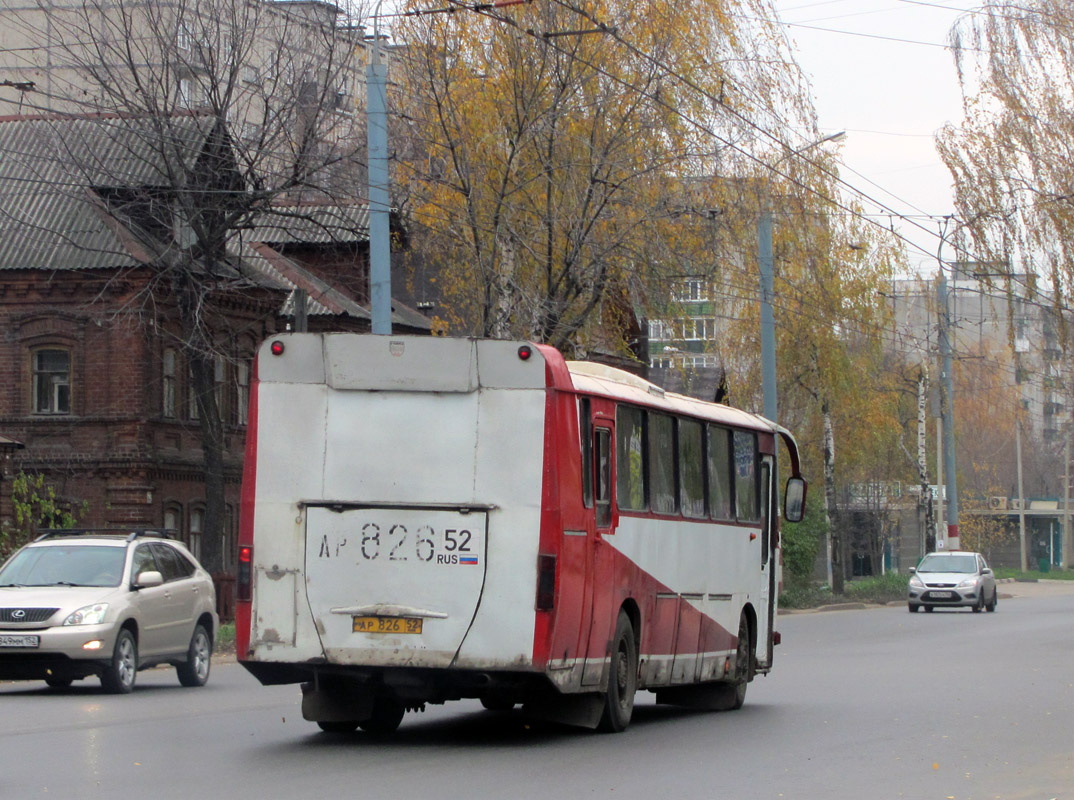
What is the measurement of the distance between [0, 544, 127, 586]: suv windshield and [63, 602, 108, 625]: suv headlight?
731mm

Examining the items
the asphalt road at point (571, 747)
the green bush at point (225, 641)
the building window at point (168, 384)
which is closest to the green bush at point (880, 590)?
the building window at point (168, 384)

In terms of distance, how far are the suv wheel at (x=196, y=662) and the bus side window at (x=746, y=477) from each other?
681 centimetres

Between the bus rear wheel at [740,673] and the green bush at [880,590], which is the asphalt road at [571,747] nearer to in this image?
the bus rear wheel at [740,673]

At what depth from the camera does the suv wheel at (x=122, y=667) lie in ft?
58.9

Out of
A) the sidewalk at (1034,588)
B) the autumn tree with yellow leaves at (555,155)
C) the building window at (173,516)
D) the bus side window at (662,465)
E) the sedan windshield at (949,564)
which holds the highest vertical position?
the autumn tree with yellow leaves at (555,155)

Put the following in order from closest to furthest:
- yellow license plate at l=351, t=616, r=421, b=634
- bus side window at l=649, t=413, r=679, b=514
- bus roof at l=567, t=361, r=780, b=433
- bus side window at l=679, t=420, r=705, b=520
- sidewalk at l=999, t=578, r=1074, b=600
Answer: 1. yellow license plate at l=351, t=616, r=421, b=634
2. bus roof at l=567, t=361, r=780, b=433
3. bus side window at l=649, t=413, r=679, b=514
4. bus side window at l=679, t=420, r=705, b=520
5. sidewalk at l=999, t=578, r=1074, b=600

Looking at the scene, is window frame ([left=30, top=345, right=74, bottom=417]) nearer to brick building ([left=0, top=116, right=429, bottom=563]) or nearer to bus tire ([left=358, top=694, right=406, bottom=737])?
brick building ([left=0, top=116, right=429, bottom=563])

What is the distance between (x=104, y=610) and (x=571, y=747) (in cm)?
708

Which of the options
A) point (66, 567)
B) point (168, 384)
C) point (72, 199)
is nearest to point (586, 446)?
point (66, 567)

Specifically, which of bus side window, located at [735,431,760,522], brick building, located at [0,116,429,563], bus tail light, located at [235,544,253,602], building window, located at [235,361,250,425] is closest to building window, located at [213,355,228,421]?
building window, located at [235,361,250,425]

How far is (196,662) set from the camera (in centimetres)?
1998

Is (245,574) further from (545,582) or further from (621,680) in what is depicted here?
(621,680)

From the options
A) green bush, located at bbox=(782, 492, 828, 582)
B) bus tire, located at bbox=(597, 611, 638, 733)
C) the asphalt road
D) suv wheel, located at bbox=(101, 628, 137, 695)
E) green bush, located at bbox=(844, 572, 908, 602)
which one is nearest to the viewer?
the asphalt road

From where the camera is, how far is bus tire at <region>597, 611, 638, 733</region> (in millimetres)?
13289
